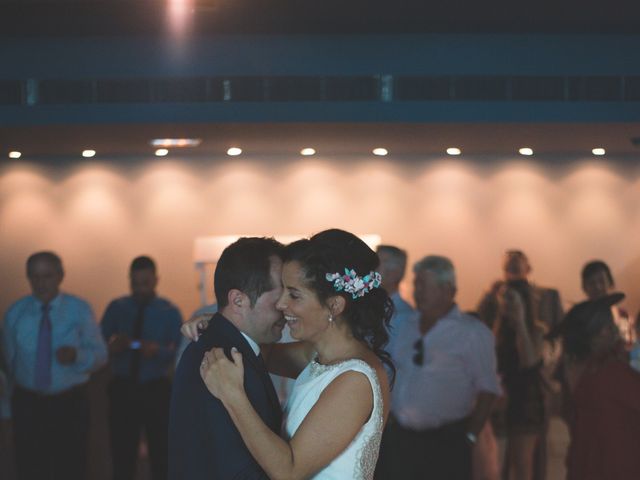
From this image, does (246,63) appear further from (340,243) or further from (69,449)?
(340,243)

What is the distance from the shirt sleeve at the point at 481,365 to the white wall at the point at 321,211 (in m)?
3.10

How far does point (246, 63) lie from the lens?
7.75 metres

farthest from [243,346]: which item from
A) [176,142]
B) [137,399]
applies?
[176,142]

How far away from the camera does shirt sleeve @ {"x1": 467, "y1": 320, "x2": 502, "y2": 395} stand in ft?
19.8

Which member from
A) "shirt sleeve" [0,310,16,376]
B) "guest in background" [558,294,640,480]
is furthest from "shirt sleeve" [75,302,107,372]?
"guest in background" [558,294,640,480]

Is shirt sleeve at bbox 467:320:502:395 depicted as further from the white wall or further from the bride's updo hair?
the white wall

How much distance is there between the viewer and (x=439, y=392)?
19.6 feet

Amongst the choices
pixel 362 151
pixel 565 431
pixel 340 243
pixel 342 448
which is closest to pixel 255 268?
pixel 340 243

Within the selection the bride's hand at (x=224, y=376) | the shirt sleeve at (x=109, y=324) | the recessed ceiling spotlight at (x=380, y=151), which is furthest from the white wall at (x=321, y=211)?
the bride's hand at (x=224, y=376)

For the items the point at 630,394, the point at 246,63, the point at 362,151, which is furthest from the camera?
the point at 362,151

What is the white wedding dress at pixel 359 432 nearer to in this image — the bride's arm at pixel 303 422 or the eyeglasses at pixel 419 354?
the bride's arm at pixel 303 422

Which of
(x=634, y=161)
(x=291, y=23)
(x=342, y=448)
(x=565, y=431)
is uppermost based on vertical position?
(x=291, y=23)

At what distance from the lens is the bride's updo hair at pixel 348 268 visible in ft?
11.0

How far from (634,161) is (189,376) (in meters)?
6.98
